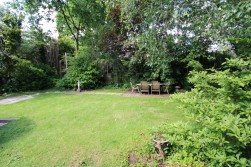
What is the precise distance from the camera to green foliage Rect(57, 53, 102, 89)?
33.0ft

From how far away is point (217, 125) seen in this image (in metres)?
1.85

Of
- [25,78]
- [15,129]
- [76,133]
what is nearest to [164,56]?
[76,133]

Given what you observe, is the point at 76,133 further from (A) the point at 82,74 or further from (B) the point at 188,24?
(A) the point at 82,74

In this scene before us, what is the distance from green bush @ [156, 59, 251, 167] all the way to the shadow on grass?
136 inches

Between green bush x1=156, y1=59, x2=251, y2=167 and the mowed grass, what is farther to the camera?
the mowed grass

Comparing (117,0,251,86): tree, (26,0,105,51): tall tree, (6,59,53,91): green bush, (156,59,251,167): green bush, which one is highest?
(26,0,105,51): tall tree

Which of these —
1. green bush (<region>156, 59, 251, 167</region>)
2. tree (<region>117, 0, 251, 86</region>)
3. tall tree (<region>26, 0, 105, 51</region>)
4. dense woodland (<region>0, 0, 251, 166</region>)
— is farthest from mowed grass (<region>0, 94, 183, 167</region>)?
tall tree (<region>26, 0, 105, 51</region>)

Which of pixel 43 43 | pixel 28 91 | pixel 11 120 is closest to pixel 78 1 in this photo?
pixel 43 43

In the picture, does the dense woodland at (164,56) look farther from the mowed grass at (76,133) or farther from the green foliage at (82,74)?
the mowed grass at (76,133)

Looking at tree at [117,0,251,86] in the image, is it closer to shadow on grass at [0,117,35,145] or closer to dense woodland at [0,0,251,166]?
dense woodland at [0,0,251,166]

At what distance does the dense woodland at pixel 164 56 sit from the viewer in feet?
6.54

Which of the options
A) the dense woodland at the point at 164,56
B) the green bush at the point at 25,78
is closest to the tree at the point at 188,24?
the dense woodland at the point at 164,56

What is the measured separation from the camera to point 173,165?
7.60 ft

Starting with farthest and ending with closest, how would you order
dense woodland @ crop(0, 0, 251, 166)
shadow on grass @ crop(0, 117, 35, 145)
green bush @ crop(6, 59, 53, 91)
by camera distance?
green bush @ crop(6, 59, 53, 91)
shadow on grass @ crop(0, 117, 35, 145)
dense woodland @ crop(0, 0, 251, 166)
